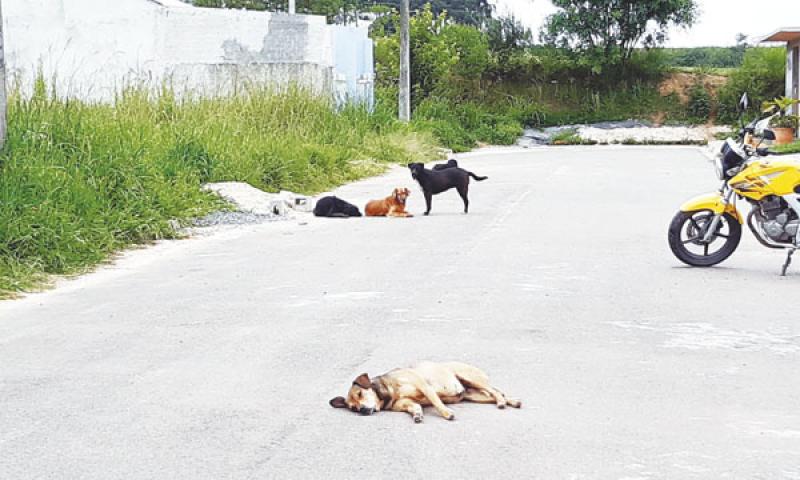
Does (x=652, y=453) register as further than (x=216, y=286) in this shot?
No

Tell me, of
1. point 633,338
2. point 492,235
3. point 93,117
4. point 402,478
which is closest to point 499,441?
point 402,478

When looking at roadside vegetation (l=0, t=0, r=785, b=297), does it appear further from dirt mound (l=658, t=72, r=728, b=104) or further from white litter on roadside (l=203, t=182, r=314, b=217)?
white litter on roadside (l=203, t=182, r=314, b=217)

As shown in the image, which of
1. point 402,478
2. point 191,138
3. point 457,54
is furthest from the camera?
point 457,54

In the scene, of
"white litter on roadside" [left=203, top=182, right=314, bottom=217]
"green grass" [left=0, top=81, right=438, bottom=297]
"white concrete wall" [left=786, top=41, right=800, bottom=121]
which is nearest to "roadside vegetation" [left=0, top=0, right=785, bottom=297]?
"green grass" [left=0, top=81, right=438, bottom=297]

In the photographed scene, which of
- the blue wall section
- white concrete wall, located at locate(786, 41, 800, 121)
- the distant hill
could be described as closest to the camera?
the blue wall section

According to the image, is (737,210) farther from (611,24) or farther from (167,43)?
(611,24)

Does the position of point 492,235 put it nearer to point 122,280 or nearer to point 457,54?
point 122,280

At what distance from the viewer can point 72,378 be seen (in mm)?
6535

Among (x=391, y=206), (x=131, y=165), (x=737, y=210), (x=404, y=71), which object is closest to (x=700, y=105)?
(x=404, y=71)

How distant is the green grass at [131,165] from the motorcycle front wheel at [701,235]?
530 cm

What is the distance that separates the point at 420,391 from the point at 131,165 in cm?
853

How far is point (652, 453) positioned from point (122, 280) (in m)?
6.18

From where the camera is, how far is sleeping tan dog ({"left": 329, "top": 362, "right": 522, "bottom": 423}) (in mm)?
5676

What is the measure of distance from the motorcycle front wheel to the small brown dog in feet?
15.6
